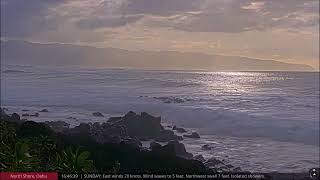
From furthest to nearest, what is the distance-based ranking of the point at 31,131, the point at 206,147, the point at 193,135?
the point at 193,135, the point at 206,147, the point at 31,131

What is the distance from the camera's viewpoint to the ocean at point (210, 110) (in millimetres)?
34844

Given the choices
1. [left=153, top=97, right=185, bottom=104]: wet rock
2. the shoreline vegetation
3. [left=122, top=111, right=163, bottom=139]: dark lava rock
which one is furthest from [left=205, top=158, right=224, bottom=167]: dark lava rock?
[left=153, top=97, right=185, bottom=104]: wet rock

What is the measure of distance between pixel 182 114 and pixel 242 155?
19622 mm

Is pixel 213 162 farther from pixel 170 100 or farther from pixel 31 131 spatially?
pixel 170 100

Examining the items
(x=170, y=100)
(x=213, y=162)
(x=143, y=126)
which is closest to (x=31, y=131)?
(x=213, y=162)

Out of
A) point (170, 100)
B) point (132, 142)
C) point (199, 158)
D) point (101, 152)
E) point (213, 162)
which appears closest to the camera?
point (101, 152)

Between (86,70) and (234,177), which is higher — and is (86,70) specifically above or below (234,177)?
above

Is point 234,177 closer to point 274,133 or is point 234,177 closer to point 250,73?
point 274,133

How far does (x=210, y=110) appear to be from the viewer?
54.7 meters

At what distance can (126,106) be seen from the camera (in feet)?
194

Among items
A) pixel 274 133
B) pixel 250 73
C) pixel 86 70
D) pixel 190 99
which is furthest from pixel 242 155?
pixel 250 73

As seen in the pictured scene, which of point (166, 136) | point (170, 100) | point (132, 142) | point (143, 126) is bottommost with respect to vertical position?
point (166, 136)

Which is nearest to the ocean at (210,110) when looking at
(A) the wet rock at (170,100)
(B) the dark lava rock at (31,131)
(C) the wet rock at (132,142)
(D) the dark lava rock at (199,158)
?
(A) the wet rock at (170,100)

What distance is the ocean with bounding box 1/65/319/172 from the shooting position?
34.8 metres
